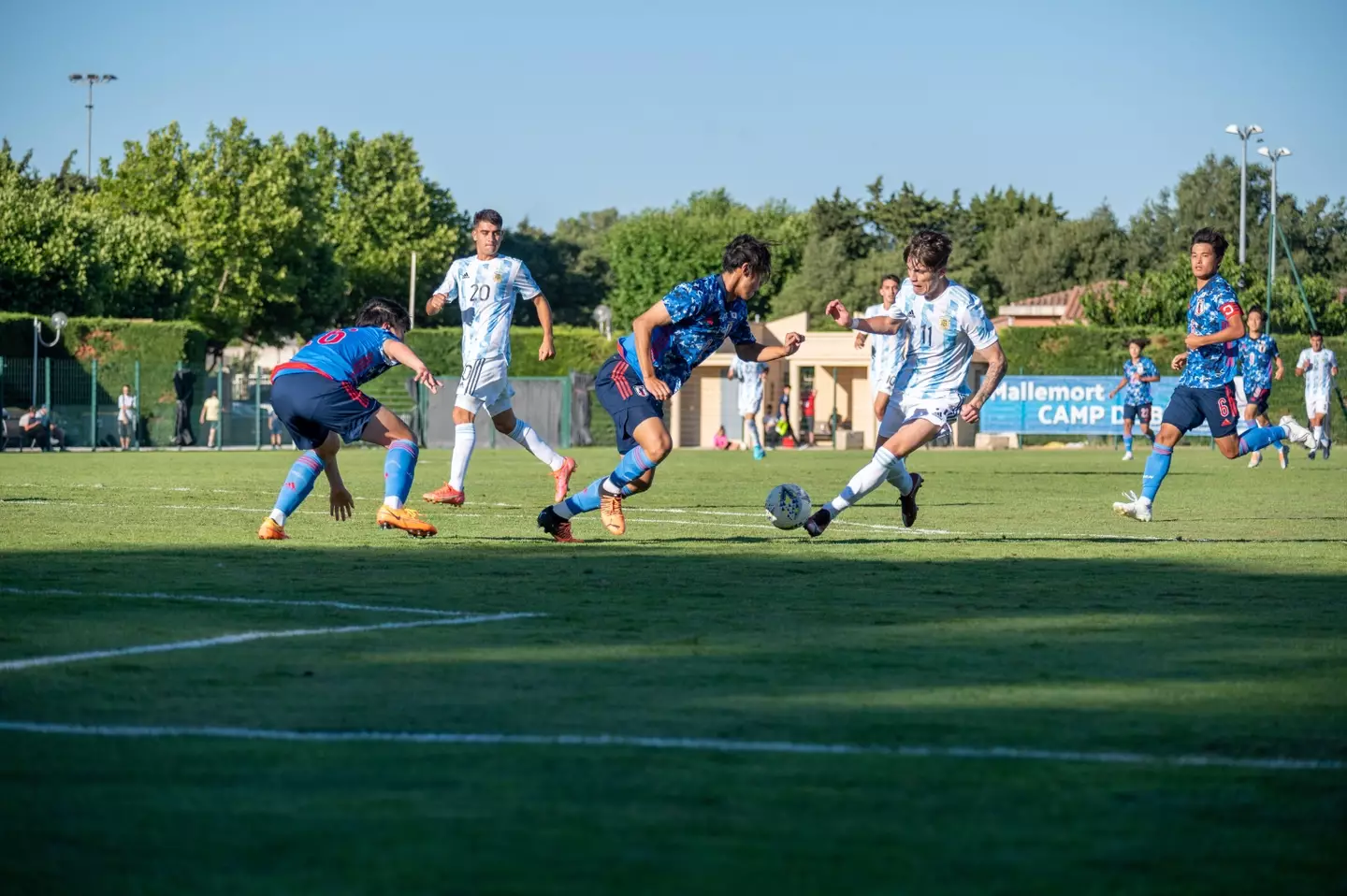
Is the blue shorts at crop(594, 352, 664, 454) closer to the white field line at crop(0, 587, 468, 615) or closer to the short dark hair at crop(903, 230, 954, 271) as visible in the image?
the short dark hair at crop(903, 230, 954, 271)

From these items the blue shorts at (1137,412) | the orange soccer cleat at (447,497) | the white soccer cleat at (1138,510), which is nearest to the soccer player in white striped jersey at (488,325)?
the orange soccer cleat at (447,497)

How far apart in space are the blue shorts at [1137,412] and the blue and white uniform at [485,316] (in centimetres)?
2135

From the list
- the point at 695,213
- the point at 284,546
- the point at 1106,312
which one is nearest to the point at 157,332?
the point at 1106,312

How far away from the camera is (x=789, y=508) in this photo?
1071 centimetres

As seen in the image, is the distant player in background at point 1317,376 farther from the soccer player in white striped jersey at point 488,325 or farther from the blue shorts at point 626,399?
the blue shorts at point 626,399

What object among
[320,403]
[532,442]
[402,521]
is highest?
[320,403]

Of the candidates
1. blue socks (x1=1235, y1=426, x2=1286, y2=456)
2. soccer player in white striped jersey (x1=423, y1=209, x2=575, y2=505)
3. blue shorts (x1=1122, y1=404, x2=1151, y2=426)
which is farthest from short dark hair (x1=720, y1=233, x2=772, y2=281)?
blue shorts (x1=1122, y1=404, x2=1151, y2=426)

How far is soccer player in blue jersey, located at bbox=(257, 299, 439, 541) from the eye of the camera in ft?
32.5

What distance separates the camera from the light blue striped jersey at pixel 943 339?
10844mm

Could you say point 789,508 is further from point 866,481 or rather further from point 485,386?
point 485,386

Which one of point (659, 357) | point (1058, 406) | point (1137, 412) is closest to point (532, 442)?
point (659, 357)

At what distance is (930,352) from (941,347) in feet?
0.24

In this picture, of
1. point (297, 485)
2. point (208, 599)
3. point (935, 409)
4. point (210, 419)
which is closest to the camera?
point (208, 599)

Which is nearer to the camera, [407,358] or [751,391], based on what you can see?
[407,358]
